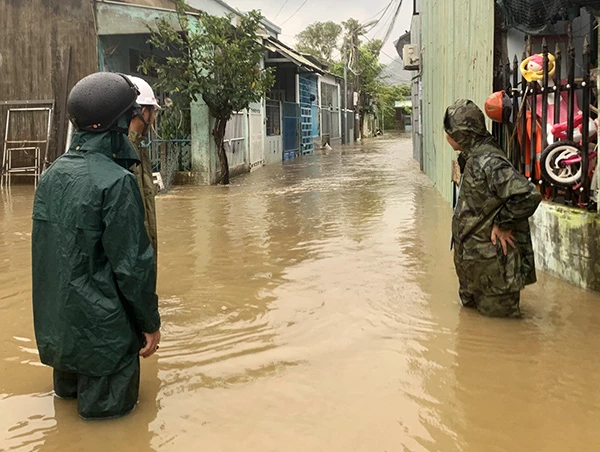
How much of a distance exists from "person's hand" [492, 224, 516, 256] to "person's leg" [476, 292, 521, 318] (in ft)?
1.04

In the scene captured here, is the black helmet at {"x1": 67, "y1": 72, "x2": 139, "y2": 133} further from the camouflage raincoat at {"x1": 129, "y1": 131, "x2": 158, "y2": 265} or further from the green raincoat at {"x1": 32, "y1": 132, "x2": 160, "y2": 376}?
the camouflage raincoat at {"x1": 129, "y1": 131, "x2": 158, "y2": 265}

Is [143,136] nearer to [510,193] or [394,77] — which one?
[510,193]

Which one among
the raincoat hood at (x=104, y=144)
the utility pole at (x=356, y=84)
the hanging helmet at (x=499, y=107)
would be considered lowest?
the raincoat hood at (x=104, y=144)

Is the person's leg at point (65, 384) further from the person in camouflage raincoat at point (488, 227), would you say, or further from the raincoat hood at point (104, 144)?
the person in camouflage raincoat at point (488, 227)

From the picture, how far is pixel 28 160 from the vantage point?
583 inches

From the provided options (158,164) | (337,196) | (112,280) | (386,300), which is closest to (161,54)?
(158,164)

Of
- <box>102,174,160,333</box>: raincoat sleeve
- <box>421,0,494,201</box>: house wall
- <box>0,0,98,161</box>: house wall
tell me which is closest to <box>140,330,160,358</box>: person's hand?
<box>102,174,160,333</box>: raincoat sleeve

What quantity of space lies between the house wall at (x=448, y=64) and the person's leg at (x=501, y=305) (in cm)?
317

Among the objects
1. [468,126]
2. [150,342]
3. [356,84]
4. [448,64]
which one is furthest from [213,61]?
[356,84]

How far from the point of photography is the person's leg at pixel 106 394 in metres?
3.20

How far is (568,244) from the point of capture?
552cm

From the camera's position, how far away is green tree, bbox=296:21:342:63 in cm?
6062

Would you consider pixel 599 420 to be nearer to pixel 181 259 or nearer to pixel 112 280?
pixel 112 280

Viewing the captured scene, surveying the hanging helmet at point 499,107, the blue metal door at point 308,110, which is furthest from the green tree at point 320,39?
the hanging helmet at point 499,107
